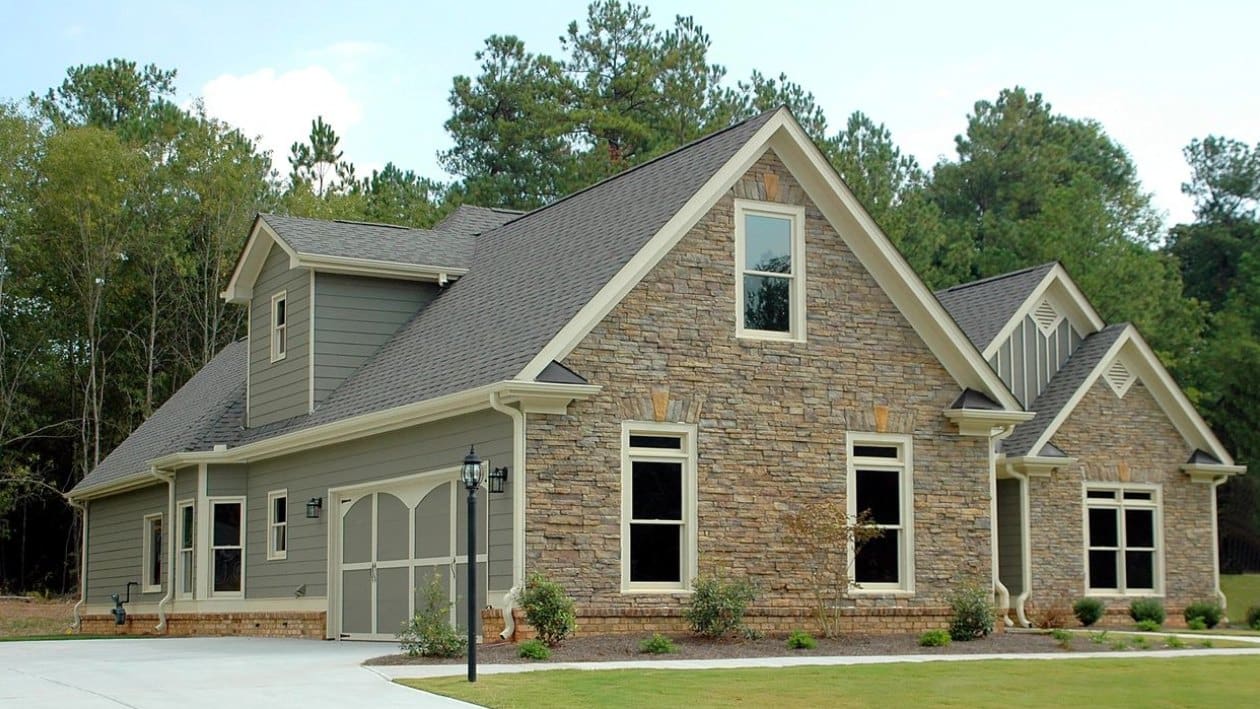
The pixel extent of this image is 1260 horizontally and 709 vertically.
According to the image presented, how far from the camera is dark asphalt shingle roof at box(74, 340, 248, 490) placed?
85.5 feet

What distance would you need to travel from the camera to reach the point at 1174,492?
27.0 m

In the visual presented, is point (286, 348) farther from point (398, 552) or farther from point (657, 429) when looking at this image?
point (657, 429)

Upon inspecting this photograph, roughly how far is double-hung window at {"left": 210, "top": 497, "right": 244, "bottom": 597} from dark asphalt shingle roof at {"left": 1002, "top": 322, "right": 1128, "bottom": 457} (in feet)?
42.4

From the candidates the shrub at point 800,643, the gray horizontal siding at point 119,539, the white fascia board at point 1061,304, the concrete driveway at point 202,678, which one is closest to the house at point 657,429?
the white fascia board at point 1061,304

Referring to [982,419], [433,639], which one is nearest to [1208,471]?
[982,419]

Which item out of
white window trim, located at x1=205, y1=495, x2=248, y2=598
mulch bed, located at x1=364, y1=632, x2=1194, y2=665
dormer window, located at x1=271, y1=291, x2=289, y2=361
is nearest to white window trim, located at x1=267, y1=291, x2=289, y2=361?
dormer window, located at x1=271, y1=291, x2=289, y2=361

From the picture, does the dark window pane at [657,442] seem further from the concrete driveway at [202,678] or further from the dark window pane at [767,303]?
the concrete driveway at [202,678]

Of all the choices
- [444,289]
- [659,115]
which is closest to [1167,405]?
[444,289]

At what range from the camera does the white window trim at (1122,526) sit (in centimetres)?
2612

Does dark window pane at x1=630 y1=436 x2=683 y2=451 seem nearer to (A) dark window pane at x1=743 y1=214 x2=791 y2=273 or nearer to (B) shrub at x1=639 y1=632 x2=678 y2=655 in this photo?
(A) dark window pane at x1=743 y1=214 x2=791 y2=273

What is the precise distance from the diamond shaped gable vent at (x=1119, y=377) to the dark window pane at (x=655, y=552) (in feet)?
37.2

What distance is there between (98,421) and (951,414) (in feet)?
95.2

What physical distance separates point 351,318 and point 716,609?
28.4 ft

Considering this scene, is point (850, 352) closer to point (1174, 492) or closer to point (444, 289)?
point (444, 289)
